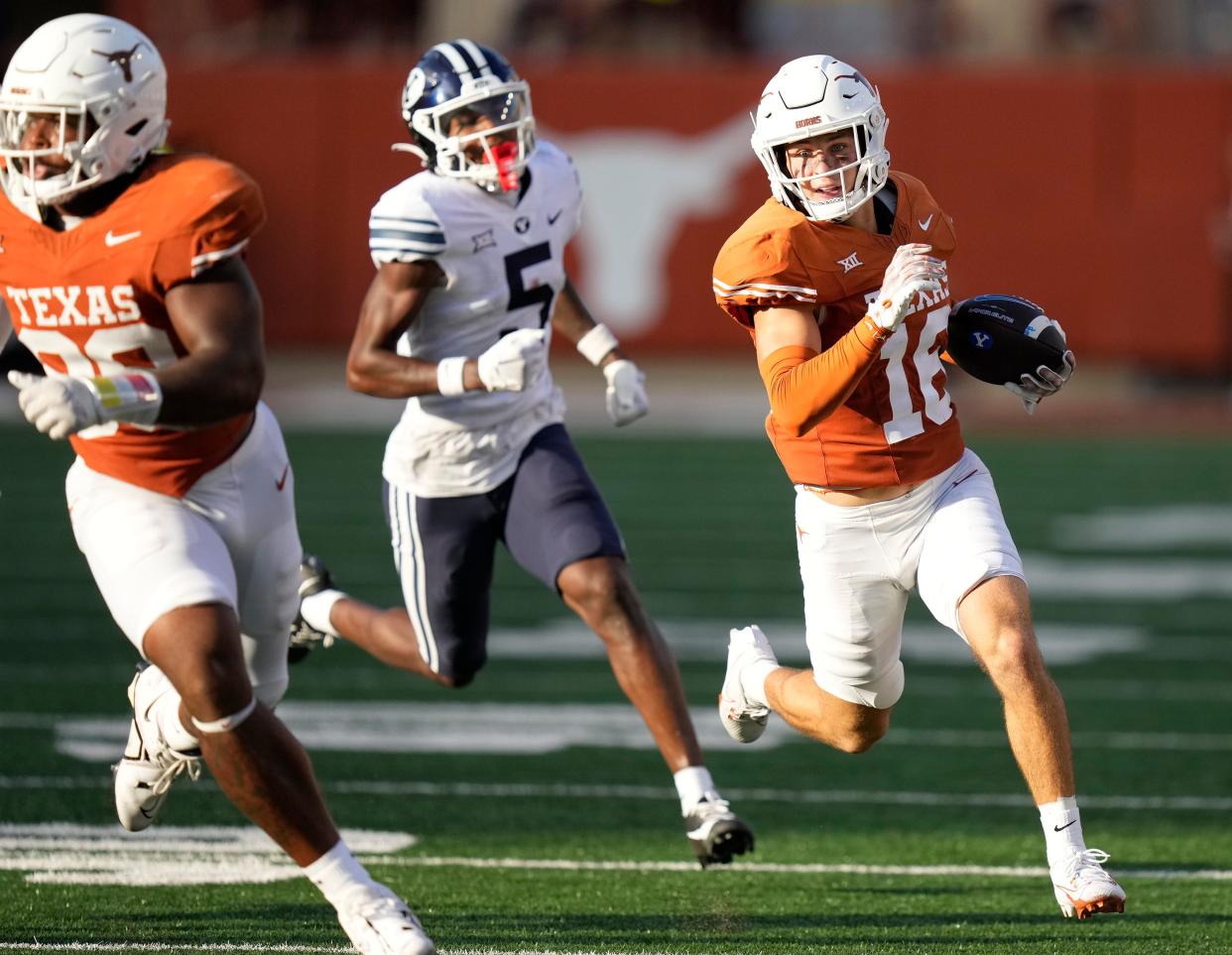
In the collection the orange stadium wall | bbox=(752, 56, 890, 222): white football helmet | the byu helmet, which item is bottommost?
the orange stadium wall

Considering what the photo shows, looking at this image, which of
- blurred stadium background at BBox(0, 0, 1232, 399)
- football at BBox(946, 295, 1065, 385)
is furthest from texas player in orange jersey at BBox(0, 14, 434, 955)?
blurred stadium background at BBox(0, 0, 1232, 399)

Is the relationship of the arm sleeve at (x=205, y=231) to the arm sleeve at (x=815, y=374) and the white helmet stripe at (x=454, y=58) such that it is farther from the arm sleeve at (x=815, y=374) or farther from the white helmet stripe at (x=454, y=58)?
the white helmet stripe at (x=454, y=58)

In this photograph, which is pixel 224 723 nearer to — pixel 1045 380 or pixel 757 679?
pixel 757 679

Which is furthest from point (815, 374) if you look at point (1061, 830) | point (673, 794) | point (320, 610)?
point (320, 610)

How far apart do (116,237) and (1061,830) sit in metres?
1.91

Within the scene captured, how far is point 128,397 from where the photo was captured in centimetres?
333

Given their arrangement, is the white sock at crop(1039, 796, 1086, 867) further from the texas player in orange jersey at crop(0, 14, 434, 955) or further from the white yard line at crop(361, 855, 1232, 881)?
the texas player in orange jersey at crop(0, 14, 434, 955)

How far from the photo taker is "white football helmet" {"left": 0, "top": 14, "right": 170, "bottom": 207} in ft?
11.7

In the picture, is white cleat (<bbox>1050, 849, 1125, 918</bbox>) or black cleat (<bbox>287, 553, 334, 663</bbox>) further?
black cleat (<bbox>287, 553, 334, 663</bbox>)

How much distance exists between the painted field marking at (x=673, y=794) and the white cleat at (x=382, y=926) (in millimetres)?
1710

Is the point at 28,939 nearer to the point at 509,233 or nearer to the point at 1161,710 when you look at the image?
the point at 509,233

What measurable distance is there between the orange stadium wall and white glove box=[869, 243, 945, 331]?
11.0m

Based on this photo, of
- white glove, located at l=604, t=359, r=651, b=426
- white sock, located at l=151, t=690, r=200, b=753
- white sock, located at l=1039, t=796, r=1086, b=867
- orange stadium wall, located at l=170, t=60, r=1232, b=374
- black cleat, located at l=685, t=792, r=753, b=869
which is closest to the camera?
white sock, located at l=1039, t=796, r=1086, b=867

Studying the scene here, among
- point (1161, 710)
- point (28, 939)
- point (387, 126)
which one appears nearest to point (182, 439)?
point (28, 939)
